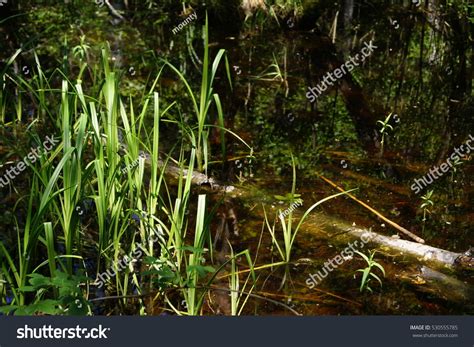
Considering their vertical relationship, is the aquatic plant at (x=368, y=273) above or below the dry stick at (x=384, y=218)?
below

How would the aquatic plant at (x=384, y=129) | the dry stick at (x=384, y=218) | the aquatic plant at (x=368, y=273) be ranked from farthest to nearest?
the aquatic plant at (x=384, y=129) → the dry stick at (x=384, y=218) → the aquatic plant at (x=368, y=273)

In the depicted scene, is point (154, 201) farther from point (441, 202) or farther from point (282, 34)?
point (282, 34)

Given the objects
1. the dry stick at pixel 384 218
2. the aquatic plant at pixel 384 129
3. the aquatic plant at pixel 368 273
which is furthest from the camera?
the aquatic plant at pixel 384 129

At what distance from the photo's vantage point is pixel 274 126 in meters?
5.19

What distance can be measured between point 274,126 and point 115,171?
2.46m

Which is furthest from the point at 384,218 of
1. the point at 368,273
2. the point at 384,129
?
the point at 384,129

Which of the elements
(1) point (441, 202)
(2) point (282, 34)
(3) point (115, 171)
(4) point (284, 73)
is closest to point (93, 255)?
(3) point (115, 171)

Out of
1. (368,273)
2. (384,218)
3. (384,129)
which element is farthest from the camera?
(384,129)

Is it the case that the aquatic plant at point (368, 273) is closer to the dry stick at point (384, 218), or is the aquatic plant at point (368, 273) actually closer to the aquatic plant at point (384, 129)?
the dry stick at point (384, 218)

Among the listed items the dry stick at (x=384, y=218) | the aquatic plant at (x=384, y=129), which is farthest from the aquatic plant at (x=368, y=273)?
the aquatic plant at (x=384, y=129)

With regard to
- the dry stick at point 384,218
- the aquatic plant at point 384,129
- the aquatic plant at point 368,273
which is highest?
the aquatic plant at point 384,129

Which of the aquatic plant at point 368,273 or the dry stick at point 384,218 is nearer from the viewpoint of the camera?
the aquatic plant at point 368,273

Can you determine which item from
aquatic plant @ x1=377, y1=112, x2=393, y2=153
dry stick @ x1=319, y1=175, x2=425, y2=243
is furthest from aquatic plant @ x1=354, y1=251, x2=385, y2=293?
aquatic plant @ x1=377, y1=112, x2=393, y2=153

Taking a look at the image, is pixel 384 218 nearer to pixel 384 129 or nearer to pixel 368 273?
pixel 368 273
